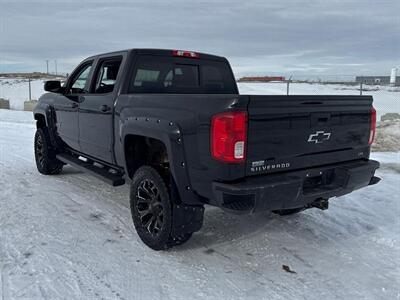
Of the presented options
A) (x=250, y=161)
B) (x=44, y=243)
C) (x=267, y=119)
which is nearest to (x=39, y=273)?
(x=44, y=243)

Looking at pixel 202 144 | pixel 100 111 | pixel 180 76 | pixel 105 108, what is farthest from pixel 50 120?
pixel 202 144

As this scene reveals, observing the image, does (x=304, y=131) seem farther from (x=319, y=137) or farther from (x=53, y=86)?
(x=53, y=86)

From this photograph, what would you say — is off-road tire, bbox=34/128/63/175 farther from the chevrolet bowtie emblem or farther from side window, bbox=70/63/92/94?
the chevrolet bowtie emblem

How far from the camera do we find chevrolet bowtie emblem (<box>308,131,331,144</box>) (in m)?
3.51

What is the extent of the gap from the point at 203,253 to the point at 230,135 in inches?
54.2

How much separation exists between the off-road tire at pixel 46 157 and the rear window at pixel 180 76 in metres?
2.68

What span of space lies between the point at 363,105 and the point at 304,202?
1.16 meters

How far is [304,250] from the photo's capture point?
4.00m

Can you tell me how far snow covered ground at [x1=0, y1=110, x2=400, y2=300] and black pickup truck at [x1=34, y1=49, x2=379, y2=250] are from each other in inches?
13.1

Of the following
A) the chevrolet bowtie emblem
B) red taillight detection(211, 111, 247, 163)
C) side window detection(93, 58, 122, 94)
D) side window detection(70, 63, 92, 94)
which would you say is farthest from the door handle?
the chevrolet bowtie emblem

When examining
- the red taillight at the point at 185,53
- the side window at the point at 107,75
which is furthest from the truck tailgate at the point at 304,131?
the side window at the point at 107,75

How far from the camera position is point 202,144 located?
3.24m

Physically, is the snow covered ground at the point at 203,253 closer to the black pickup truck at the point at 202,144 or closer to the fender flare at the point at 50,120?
the black pickup truck at the point at 202,144

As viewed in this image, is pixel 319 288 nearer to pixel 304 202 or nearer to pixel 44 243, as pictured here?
pixel 304 202
